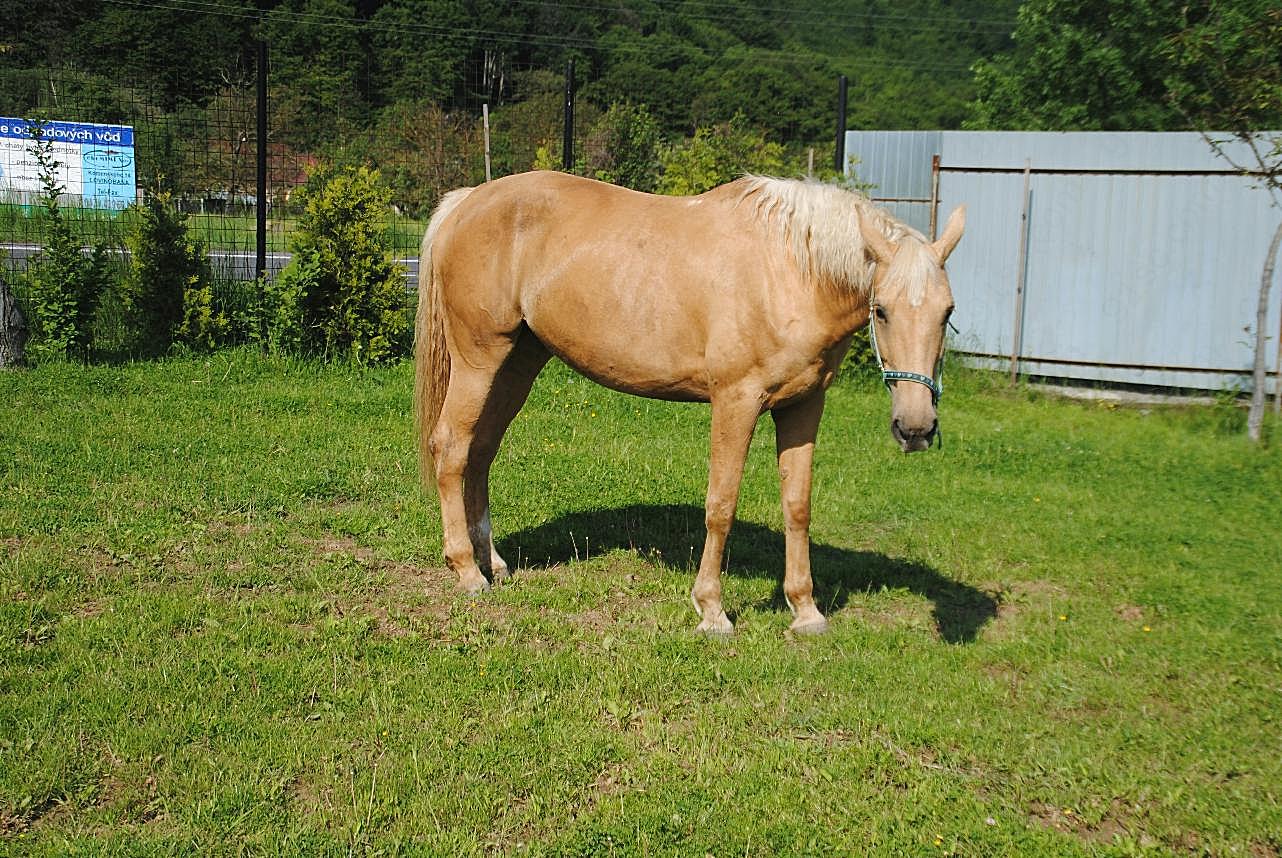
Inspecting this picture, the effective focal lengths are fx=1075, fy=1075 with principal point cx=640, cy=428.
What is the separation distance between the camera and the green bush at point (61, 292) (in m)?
10.0

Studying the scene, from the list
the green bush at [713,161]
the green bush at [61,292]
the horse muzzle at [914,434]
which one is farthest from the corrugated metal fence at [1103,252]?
the green bush at [61,292]

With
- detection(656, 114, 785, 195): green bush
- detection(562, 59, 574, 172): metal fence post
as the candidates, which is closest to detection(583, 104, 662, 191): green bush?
detection(562, 59, 574, 172): metal fence post

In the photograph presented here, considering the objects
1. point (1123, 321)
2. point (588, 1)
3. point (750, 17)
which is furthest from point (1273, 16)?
point (750, 17)

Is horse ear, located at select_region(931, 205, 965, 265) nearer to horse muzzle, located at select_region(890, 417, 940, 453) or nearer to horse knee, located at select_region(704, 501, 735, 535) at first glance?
horse muzzle, located at select_region(890, 417, 940, 453)

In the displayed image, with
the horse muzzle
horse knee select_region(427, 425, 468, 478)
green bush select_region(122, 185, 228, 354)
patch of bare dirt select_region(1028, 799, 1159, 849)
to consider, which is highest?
green bush select_region(122, 185, 228, 354)

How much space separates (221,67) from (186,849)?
12.6m

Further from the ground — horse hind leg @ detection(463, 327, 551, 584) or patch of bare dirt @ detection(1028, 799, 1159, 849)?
horse hind leg @ detection(463, 327, 551, 584)

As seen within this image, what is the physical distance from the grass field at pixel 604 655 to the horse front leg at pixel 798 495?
0.18m

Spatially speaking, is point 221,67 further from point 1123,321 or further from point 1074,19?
point 1074,19

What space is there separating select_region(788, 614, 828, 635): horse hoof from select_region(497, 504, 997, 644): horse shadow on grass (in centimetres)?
33

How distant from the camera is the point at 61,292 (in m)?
10.1

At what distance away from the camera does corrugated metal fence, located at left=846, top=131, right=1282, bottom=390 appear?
11.6 meters

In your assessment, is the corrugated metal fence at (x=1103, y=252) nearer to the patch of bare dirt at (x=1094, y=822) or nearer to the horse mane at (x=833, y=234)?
the horse mane at (x=833, y=234)

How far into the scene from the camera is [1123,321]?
39.6ft
